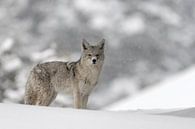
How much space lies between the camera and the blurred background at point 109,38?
739 inches

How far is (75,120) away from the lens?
15.5 feet

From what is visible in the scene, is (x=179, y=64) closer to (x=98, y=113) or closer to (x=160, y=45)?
(x=160, y=45)

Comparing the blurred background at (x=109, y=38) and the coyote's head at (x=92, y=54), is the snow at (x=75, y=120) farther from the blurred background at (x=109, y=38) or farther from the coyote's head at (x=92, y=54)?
the blurred background at (x=109, y=38)

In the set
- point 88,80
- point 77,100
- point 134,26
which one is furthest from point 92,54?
point 134,26

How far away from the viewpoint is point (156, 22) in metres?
23.2

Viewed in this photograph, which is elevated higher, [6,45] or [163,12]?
[163,12]

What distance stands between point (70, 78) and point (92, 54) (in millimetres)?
540

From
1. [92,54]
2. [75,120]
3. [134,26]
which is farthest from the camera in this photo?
[134,26]

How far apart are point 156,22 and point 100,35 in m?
3.00

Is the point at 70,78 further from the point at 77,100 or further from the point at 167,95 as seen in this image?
the point at 167,95

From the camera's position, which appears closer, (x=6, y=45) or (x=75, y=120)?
(x=75, y=120)

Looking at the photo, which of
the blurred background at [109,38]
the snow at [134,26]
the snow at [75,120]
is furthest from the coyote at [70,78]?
the snow at [134,26]

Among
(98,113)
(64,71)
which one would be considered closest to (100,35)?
(64,71)

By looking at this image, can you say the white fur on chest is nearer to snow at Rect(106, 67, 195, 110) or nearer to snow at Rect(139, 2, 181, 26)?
snow at Rect(106, 67, 195, 110)
